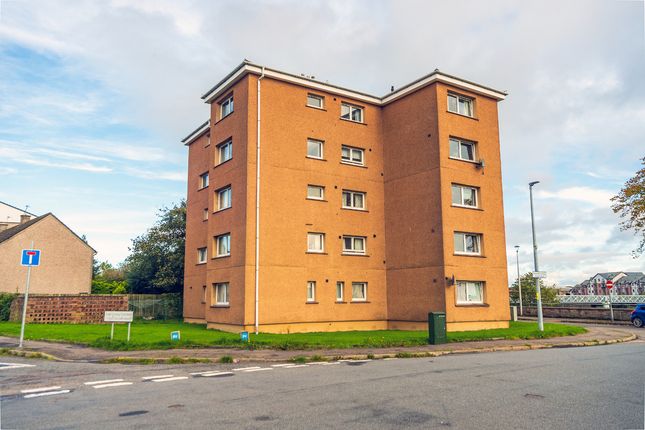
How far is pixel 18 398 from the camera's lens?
8.85 metres

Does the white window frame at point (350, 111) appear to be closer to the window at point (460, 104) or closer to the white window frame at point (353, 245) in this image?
the window at point (460, 104)

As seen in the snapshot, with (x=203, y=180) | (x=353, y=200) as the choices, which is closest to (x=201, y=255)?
(x=203, y=180)

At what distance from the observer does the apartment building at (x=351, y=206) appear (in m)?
24.0

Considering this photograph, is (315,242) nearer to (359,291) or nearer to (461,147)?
(359,291)

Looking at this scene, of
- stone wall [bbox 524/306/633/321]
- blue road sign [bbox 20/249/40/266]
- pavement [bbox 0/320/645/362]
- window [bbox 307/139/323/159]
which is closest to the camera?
pavement [bbox 0/320/645/362]

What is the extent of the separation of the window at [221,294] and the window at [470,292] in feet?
37.1

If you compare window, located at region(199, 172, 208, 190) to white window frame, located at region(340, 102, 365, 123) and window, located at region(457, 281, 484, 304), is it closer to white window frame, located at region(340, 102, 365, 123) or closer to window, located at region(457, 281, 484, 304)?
white window frame, located at region(340, 102, 365, 123)

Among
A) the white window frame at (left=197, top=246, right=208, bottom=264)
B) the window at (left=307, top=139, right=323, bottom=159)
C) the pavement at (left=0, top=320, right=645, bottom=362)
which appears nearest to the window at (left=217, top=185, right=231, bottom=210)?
the window at (left=307, top=139, right=323, bottom=159)

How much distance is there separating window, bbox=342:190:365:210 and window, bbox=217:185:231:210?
597 cm

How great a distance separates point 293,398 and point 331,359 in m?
6.32

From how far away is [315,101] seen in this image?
26969 millimetres

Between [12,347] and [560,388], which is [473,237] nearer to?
[560,388]

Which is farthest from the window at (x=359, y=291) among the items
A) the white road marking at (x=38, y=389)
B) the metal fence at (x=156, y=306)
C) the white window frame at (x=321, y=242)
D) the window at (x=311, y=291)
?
the white road marking at (x=38, y=389)

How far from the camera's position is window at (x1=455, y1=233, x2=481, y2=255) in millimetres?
25328
